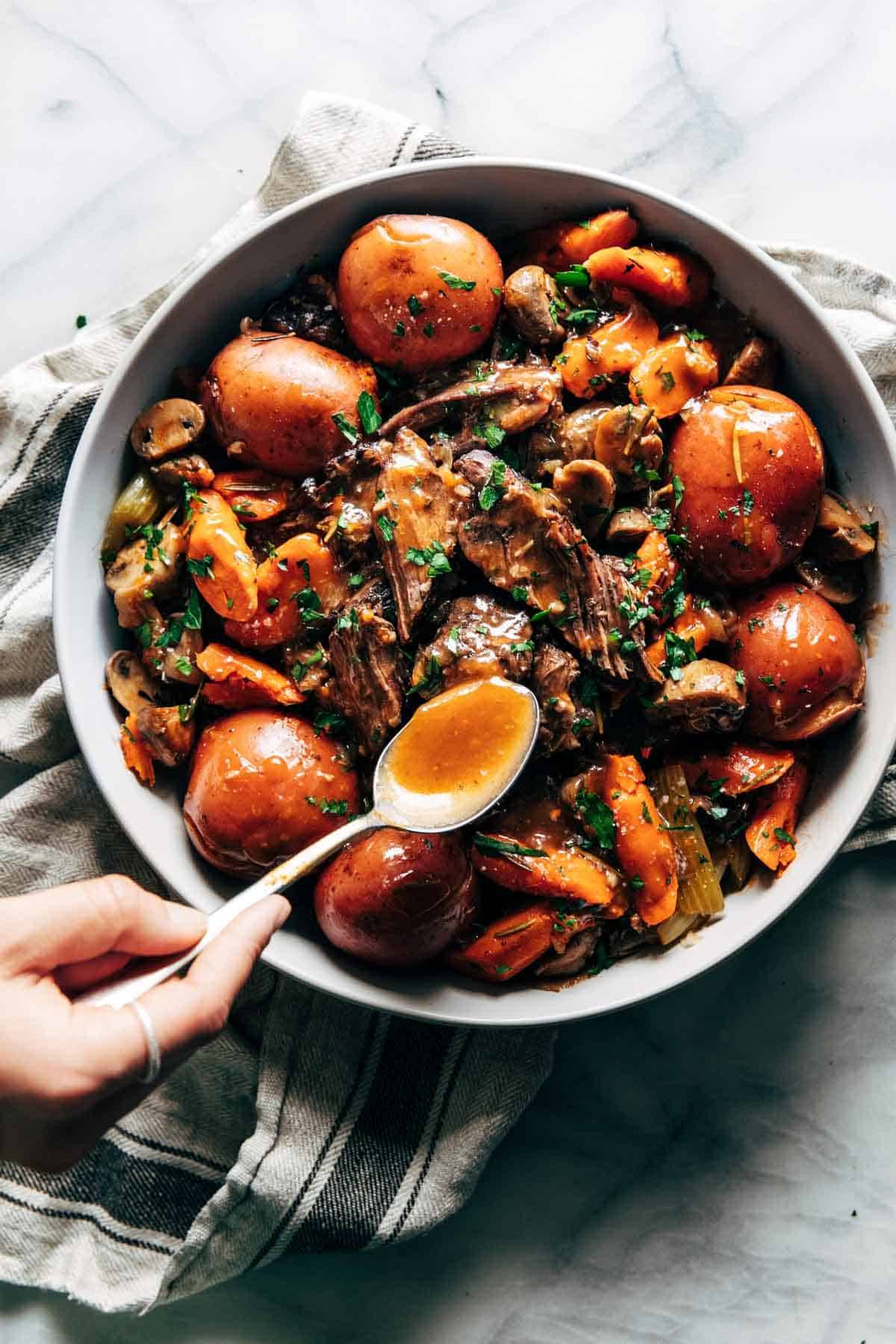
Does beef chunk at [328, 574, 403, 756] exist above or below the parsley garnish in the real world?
above

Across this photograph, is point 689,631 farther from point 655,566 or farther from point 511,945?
point 511,945

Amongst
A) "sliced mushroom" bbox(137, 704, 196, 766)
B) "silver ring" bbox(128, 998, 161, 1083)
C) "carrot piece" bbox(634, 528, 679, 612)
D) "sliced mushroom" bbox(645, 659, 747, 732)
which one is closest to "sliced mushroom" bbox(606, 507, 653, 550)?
"carrot piece" bbox(634, 528, 679, 612)

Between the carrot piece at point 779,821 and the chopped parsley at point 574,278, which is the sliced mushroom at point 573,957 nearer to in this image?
the carrot piece at point 779,821

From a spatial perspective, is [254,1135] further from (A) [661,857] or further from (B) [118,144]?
(B) [118,144]

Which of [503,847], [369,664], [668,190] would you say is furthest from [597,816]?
[668,190]

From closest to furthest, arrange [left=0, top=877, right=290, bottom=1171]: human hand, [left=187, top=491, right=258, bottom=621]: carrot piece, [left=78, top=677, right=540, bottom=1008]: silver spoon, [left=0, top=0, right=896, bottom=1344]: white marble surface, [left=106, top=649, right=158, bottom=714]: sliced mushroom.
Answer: [left=0, top=877, right=290, bottom=1171]: human hand < [left=78, top=677, right=540, bottom=1008]: silver spoon < [left=187, top=491, right=258, bottom=621]: carrot piece < [left=106, top=649, right=158, bottom=714]: sliced mushroom < [left=0, top=0, right=896, bottom=1344]: white marble surface

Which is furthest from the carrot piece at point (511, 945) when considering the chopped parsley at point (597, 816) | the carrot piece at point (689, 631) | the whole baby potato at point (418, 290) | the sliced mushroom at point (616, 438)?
the whole baby potato at point (418, 290)

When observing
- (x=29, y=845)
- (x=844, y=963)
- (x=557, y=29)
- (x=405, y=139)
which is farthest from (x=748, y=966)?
(x=557, y=29)

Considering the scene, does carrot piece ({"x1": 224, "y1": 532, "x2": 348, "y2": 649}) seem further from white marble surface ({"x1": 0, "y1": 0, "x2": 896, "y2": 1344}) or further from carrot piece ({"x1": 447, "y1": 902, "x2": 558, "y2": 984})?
white marble surface ({"x1": 0, "y1": 0, "x2": 896, "y2": 1344})
